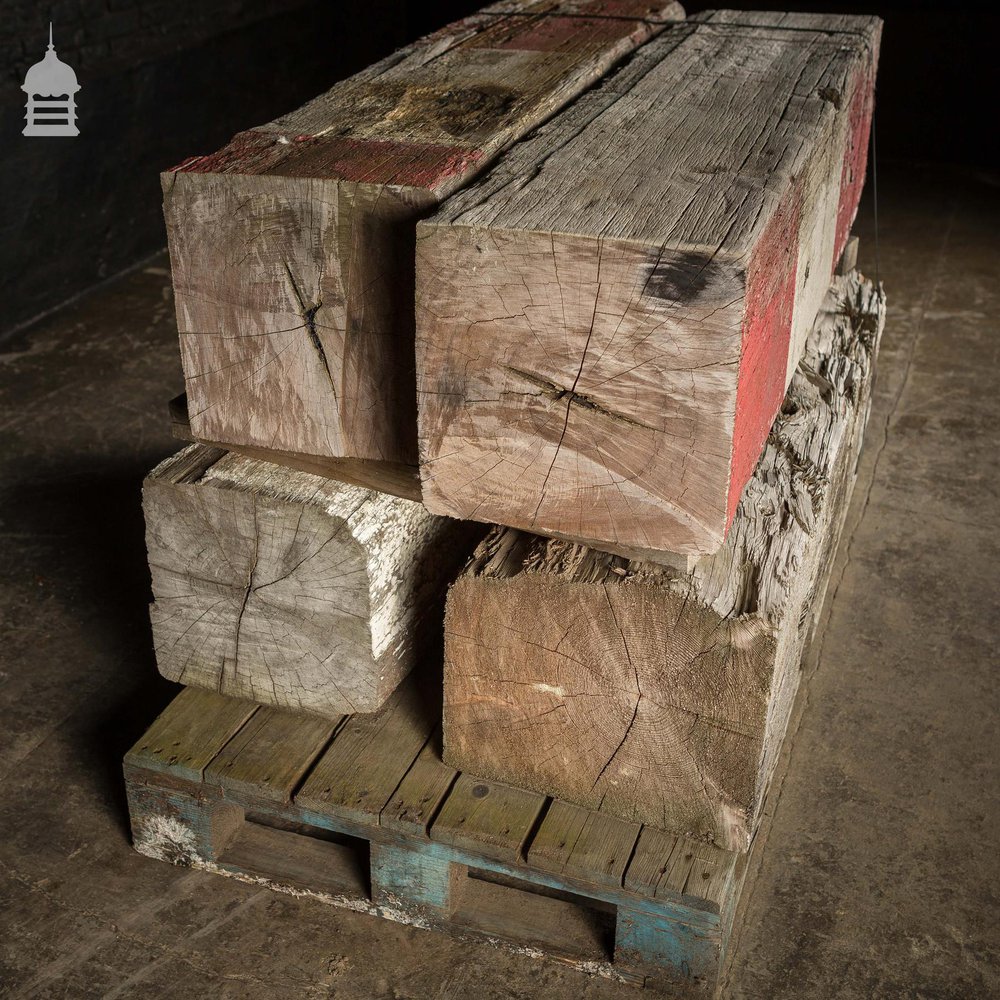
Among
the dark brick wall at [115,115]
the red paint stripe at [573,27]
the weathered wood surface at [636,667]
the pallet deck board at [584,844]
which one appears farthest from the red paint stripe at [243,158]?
the dark brick wall at [115,115]

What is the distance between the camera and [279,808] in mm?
2162

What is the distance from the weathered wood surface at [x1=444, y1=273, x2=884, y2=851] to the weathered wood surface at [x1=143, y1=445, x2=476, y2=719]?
186mm

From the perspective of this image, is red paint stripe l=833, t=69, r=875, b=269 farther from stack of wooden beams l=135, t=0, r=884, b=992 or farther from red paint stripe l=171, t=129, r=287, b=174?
red paint stripe l=171, t=129, r=287, b=174

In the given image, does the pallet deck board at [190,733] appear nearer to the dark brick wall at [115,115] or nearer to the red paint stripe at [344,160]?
the red paint stripe at [344,160]

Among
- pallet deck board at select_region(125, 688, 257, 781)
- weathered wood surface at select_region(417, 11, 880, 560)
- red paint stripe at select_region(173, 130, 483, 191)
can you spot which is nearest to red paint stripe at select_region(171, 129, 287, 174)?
red paint stripe at select_region(173, 130, 483, 191)

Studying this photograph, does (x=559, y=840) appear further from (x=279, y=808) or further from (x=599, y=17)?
(x=599, y=17)

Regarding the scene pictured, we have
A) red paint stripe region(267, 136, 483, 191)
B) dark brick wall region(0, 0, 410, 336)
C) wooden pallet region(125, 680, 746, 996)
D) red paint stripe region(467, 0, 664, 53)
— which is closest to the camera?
red paint stripe region(267, 136, 483, 191)

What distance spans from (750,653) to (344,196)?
925 millimetres

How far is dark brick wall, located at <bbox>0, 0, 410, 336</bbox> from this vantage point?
4.73 metres

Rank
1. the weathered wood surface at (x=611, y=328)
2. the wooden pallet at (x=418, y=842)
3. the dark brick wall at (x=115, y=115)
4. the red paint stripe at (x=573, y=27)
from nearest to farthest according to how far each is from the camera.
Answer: the weathered wood surface at (x=611, y=328) → the wooden pallet at (x=418, y=842) → the red paint stripe at (x=573, y=27) → the dark brick wall at (x=115, y=115)

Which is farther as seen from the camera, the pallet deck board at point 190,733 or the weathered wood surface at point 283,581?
the pallet deck board at point 190,733

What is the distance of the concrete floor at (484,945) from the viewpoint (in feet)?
6.92

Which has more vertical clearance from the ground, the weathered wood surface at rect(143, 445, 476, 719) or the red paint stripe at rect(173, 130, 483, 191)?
the red paint stripe at rect(173, 130, 483, 191)

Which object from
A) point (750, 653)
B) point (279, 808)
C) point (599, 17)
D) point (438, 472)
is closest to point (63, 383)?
point (599, 17)
